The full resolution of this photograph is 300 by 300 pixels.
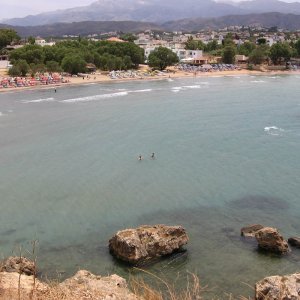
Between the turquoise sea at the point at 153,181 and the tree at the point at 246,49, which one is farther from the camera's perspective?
the tree at the point at 246,49

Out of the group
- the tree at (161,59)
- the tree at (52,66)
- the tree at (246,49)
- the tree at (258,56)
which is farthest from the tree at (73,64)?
the tree at (246,49)

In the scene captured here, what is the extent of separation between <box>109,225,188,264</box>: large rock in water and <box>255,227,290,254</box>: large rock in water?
3264mm

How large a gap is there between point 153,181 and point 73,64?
63082mm

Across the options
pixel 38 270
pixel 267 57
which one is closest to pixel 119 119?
pixel 38 270

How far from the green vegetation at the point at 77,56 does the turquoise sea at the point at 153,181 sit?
30.2 metres

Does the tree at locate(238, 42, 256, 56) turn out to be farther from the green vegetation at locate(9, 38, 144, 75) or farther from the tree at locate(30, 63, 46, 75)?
the tree at locate(30, 63, 46, 75)

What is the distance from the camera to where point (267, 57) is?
114m

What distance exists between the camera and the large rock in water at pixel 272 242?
59.9 feet

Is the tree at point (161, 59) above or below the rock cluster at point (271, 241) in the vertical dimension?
below

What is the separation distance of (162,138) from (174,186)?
43.8 feet

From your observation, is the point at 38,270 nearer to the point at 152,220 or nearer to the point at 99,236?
the point at 99,236

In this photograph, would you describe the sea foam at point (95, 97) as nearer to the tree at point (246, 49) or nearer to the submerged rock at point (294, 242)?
→ the submerged rock at point (294, 242)

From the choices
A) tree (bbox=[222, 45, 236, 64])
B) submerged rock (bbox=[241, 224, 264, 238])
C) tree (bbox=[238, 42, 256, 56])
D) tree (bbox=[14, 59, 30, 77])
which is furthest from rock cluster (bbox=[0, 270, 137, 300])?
tree (bbox=[238, 42, 256, 56])

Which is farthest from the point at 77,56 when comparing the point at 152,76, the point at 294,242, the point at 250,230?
the point at 294,242
